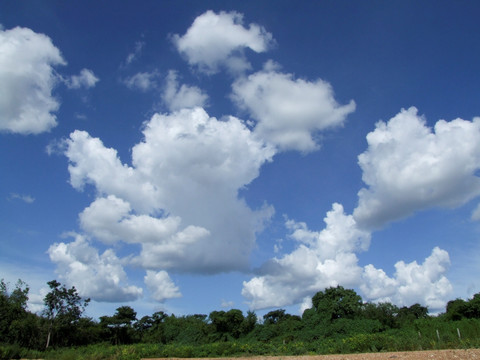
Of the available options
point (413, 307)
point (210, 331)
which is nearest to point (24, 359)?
point (210, 331)

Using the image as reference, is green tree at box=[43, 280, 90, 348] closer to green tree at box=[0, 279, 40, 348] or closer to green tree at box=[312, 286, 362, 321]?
green tree at box=[0, 279, 40, 348]

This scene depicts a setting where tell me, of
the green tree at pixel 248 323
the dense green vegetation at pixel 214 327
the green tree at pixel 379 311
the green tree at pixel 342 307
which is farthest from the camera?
the green tree at pixel 379 311

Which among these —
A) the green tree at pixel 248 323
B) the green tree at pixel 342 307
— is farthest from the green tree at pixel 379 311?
the green tree at pixel 248 323

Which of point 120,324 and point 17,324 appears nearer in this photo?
point 17,324

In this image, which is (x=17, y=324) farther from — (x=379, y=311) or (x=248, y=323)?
(x=379, y=311)

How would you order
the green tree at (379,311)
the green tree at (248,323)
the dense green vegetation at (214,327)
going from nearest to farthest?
1. the dense green vegetation at (214,327)
2. the green tree at (248,323)
3. the green tree at (379,311)

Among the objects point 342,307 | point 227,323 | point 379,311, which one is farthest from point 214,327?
point 379,311

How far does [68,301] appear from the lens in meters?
47.0

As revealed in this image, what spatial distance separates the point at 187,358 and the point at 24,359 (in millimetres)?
12032

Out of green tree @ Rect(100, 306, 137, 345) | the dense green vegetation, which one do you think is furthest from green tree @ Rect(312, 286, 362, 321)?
green tree @ Rect(100, 306, 137, 345)

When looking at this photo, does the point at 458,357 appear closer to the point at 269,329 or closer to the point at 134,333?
the point at 269,329

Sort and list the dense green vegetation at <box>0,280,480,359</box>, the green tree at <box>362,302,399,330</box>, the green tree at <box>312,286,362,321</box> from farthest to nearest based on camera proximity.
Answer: the green tree at <box>362,302,399,330</box>, the green tree at <box>312,286,362,321</box>, the dense green vegetation at <box>0,280,480,359</box>

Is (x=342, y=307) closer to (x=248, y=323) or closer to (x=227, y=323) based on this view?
(x=248, y=323)

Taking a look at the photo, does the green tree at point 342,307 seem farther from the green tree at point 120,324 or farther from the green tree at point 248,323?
the green tree at point 120,324
